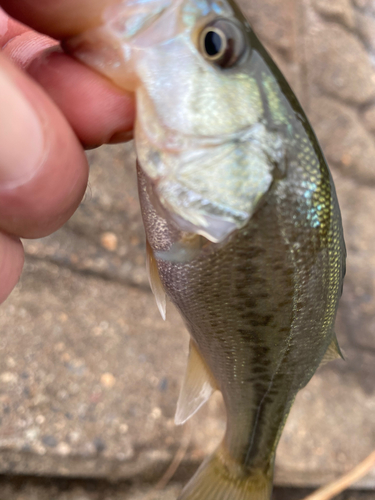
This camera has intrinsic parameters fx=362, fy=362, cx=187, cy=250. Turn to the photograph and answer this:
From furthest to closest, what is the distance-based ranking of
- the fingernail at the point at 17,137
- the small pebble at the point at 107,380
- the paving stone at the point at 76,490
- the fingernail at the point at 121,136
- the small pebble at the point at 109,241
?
the small pebble at the point at 109,241, the small pebble at the point at 107,380, the paving stone at the point at 76,490, the fingernail at the point at 121,136, the fingernail at the point at 17,137

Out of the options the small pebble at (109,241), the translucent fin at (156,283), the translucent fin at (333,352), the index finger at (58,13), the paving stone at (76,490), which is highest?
the index finger at (58,13)

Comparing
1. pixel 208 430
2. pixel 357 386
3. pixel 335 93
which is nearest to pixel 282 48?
pixel 335 93

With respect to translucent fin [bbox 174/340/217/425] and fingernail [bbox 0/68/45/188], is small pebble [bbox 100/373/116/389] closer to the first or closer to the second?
translucent fin [bbox 174/340/217/425]

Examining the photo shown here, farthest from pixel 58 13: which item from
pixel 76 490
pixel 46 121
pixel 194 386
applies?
pixel 76 490

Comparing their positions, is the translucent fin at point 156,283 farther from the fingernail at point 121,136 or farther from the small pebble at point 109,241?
the small pebble at point 109,241

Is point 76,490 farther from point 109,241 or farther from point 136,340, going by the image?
point 109,241

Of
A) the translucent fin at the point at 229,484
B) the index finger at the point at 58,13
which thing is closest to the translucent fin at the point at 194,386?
the translucent fin at the point at 229,484

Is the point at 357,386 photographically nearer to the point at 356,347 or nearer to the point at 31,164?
the point at 356,347
